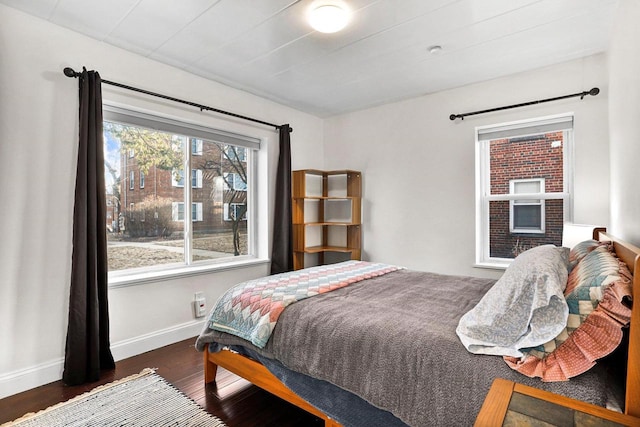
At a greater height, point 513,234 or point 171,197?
point 171,197

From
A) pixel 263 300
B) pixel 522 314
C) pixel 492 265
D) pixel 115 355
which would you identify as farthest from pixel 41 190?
pixel 492 265

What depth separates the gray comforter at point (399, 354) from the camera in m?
1.14

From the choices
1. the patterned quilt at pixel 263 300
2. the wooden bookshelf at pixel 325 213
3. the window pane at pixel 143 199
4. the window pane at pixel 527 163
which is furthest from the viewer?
the wooden bookshelf at pixel 325 213

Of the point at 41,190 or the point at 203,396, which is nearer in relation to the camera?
the point at 203,396

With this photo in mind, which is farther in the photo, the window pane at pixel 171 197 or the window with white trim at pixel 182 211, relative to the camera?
the window with white trim at pixel 182 211

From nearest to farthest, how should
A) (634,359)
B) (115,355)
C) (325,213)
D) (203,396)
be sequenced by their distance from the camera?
(634,359) → (203,396) → (115,355) → (325,213)

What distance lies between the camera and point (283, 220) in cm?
369

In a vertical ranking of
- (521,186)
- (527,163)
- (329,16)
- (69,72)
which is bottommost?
(521,186)

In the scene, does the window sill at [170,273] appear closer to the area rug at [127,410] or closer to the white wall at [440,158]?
the area rug at [127,410]

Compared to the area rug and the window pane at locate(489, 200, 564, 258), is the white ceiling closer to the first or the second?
the window pane at locate(489, 200, 564, 258)

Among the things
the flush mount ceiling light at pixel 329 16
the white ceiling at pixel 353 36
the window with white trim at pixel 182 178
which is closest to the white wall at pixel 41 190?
the white ceiling at pixel 353 36

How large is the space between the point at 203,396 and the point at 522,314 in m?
1.81

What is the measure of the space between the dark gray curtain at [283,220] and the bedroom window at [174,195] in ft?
0.91

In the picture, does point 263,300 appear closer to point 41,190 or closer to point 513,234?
point 41,190
